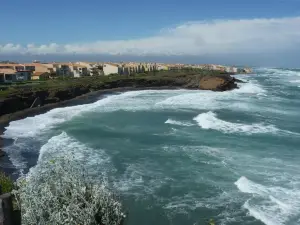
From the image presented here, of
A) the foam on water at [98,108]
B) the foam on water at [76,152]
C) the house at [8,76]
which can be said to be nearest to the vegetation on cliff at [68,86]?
the foam on water at [98,108]

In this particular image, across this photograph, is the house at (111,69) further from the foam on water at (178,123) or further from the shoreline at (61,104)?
the foam on water at (178,123)

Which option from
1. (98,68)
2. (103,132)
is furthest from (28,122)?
(98,68)

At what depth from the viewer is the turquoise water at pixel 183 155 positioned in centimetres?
1895

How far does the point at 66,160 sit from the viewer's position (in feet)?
39.4

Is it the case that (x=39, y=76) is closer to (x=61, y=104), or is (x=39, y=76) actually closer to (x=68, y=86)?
Result: (x=68, y=86)

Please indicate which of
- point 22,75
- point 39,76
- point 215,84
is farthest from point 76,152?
point 39,76

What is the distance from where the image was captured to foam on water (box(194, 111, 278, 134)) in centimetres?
3603

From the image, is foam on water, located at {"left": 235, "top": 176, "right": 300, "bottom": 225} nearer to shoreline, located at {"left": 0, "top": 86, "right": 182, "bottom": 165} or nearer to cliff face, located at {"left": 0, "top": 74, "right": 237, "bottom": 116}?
shoreline, located at {"left": 0, "top": 86, "right": 182, "bottom": 165}

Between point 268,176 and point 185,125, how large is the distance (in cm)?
1670

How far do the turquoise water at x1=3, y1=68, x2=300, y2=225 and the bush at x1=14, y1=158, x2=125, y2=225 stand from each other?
7528 millimetres

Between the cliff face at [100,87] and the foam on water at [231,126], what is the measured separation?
2371cm

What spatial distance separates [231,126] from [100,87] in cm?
4107

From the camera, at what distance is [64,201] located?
10438 mm

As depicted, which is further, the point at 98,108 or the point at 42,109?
the point at 98,108
